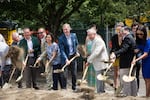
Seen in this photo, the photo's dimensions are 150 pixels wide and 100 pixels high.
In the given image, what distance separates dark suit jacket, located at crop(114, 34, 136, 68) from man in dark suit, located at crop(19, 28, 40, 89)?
3.27 metres

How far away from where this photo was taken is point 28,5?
704 inches

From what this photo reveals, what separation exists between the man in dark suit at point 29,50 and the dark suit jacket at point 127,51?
3271 mm

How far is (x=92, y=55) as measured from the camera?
372 inches

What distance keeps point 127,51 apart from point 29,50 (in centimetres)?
339

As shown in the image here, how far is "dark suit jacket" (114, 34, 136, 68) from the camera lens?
29.8 ft

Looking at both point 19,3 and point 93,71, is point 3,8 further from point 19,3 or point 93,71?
point 93,71

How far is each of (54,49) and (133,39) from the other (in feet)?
8.76

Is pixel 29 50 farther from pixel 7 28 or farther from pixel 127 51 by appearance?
pixel 7 28

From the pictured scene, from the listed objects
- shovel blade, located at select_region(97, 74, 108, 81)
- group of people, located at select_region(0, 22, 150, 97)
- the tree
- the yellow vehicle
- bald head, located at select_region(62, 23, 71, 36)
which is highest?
the tree

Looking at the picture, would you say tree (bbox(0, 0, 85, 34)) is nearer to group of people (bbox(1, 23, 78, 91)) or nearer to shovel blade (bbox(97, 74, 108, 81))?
group of people (bbox(1, 23, 78, 91))

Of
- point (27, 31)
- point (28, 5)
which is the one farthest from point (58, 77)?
point (28, 5)

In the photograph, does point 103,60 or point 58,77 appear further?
point 58,77

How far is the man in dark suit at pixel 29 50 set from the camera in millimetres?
11711

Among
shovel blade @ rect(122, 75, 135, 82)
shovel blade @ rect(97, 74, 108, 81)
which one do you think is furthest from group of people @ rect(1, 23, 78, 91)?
shovel blade @ rect(122, 75, 135, 82)
